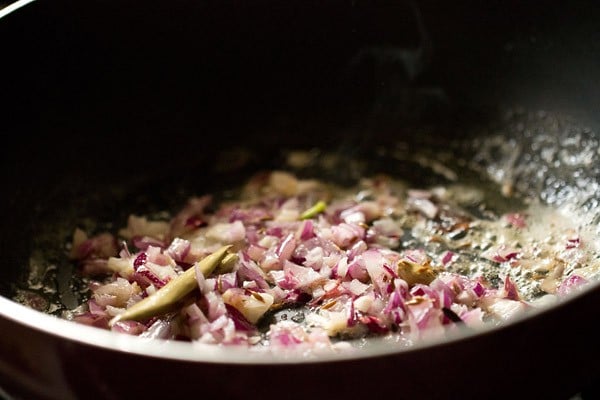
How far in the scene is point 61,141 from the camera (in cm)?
139

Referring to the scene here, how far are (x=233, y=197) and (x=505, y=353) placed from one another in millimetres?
796

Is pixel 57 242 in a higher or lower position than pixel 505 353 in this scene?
higher

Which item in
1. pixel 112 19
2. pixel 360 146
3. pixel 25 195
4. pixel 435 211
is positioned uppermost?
pixel 112 19

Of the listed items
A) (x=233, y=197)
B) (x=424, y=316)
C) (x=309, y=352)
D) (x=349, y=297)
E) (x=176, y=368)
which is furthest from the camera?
(x=233, y=197)

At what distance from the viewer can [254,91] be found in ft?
4.93

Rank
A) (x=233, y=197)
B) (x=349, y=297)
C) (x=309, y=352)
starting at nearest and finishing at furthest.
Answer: (x=309, y=352)
(x=349, y=297)
(x=233, y=197)

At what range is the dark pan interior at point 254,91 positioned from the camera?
1.36 metres

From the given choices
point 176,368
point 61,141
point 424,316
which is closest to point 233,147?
point 61,141

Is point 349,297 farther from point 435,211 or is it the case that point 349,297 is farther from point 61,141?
point 61,141

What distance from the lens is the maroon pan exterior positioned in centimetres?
134

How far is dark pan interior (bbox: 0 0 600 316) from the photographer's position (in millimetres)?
1356

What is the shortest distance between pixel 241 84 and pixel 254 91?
0.03 m

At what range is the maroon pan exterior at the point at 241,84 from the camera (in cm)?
134

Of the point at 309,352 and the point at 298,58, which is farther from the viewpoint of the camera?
the point at 298,58
